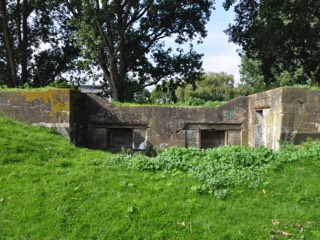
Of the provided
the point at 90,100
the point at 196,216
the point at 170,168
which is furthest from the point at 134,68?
the point at 196,216

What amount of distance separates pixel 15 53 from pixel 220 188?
60.2 ft

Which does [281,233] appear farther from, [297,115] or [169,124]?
[169,124]

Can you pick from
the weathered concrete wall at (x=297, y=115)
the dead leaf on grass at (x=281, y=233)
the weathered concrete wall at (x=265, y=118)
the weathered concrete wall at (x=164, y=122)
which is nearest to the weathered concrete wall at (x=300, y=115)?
the weathered concrete wall at (x=297, y=115)

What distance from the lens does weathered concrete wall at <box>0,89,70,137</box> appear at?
8258 mm

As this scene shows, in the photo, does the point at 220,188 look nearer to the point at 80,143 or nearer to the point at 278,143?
the point at 278,143

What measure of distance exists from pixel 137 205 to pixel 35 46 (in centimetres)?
2055

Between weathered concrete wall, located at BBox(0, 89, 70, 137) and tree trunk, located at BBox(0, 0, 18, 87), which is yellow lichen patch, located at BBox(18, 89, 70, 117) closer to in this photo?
weathered concrete wall, located at BBox(0, 89, 70, 137)

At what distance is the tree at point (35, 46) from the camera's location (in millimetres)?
20312

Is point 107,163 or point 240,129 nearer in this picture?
point 107,163

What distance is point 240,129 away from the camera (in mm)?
10164

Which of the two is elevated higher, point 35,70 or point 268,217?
point 35,70

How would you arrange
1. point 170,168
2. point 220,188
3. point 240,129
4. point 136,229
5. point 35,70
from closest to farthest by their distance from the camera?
1. point 136,229
2. point 220,188
3. point 170,168
4. point 240,129
5. point 35,70

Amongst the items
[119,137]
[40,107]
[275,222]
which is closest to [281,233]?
[275,222]

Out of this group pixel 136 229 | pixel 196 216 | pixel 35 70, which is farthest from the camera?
pixel 35 70
